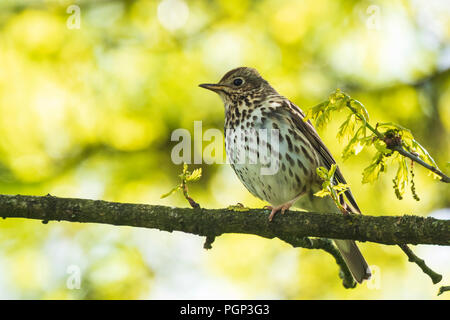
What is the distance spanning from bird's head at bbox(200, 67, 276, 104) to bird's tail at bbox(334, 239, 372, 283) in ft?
5.96

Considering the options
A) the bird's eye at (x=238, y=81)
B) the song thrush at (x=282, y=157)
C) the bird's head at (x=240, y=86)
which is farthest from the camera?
the bird's eye at (x=238, y=81)

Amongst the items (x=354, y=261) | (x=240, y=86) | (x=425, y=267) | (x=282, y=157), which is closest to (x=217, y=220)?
(x=425, y=267)

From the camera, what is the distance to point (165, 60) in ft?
24.7

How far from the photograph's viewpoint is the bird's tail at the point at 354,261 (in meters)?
5.71

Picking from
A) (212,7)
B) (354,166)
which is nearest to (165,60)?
(212,7)

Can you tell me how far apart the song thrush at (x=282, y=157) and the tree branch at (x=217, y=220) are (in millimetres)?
1326

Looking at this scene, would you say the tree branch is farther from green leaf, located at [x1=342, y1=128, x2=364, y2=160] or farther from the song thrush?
the song thrush

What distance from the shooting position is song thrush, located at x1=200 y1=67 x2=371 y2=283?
18.1 feet

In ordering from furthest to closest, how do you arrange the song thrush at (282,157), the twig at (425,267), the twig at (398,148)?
the song thrush at (282,157)
the twig at (425,267)
the twig at (398,148)

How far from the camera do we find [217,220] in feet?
13.1

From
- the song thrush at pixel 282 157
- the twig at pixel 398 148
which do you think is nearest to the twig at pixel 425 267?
the twig at pixel 398 148

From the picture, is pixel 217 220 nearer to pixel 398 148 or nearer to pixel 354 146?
pixel 354 146

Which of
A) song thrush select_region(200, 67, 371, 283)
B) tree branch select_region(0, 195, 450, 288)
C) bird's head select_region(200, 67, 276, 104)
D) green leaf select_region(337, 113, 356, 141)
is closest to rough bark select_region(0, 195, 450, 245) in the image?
tree branch select_region(0, 195, 450, 288)

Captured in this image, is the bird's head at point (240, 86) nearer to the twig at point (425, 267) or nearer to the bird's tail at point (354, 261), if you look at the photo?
the bird's tail at point (354, 261)
